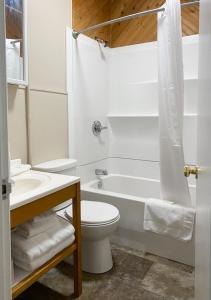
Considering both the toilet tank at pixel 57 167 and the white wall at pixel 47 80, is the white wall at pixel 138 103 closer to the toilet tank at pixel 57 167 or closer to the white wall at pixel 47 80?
the white wall at pixel 47 80

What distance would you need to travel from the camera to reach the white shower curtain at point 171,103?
6.29ft

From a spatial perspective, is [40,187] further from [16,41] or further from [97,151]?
[97,151]

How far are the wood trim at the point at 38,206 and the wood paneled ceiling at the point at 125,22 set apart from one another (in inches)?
69.0

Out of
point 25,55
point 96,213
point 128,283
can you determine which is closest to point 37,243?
point 96,213

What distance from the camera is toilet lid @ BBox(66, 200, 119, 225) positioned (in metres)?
1.79

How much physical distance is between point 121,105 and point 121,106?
1 centimetres

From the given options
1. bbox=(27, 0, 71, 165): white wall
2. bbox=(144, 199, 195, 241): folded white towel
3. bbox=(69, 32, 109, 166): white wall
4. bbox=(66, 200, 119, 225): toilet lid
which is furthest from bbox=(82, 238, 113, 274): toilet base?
bbox=(69, 32, 109, 166): white wall

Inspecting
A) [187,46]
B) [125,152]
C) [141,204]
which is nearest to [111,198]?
[141,204]

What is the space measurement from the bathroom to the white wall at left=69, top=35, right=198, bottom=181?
0.01 metres

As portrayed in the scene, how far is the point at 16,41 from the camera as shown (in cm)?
179

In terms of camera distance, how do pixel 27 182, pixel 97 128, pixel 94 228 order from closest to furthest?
pixel 27 182 < pixel 94 228 < pixel 97 128

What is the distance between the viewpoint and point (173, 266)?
1.98m

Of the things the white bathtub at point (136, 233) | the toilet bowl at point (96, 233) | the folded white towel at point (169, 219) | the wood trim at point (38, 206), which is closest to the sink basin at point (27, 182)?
the wood trim at point (38, 206)

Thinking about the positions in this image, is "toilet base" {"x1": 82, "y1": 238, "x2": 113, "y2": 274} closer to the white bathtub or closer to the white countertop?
the white bathtub
